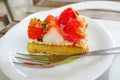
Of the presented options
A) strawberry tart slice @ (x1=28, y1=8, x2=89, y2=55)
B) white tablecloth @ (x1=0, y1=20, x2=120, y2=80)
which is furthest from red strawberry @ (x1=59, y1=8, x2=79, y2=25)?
white tablecloth @ (x1=0, y1=20, x2=120, y2=80)

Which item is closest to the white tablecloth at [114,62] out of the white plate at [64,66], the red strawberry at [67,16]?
the white plate at [64,66]

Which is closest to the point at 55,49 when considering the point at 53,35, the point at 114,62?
the point at 53,35

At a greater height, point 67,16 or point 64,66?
point 67,16

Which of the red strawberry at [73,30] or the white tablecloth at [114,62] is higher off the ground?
the red strawberry at [73,30]

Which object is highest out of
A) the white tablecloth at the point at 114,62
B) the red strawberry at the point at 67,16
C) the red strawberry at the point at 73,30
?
the red strawberry at the point at 67,16

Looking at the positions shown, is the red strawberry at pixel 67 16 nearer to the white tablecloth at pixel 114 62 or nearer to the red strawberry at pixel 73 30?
the red strawberry at pixel 73 30

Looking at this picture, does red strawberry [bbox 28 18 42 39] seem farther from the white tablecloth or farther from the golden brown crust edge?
the white tablecloth

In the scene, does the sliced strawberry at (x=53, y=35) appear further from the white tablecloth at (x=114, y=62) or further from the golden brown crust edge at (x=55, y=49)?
the white tablecloth at (x=114, y=62)

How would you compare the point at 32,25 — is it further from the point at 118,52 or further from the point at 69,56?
the point at 118,52

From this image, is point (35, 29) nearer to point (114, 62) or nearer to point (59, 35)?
point (59, 35)
